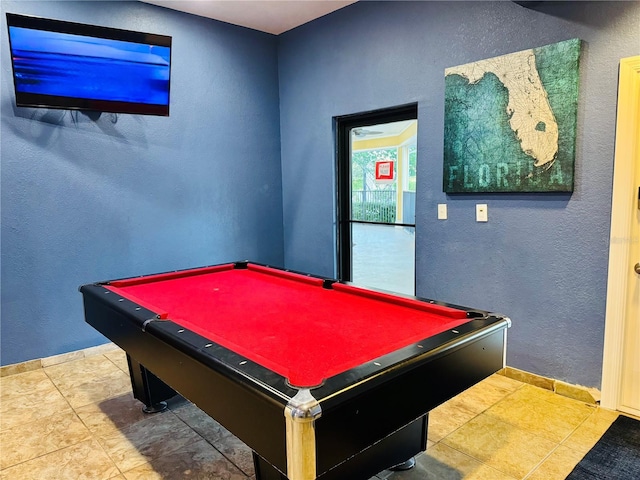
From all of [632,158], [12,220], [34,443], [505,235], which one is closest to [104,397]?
[34,443]

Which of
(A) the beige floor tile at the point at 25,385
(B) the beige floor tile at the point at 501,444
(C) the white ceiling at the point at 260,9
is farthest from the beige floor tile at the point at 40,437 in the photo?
(C) the white ceiling at the point at 260,9

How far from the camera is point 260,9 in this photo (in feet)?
12.3

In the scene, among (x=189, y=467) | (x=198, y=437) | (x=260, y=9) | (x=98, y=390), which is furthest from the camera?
(x=260, y=9)

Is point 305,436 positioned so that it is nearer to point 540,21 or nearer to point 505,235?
point 505,235

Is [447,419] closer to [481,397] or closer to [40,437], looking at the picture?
[481,397]

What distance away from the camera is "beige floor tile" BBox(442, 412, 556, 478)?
6.55 feet

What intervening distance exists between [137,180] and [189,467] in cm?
243

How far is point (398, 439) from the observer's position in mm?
1807

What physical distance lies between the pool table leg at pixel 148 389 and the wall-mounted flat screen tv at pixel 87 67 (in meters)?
1.90

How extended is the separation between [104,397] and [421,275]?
240cm

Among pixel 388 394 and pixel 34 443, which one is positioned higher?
pixel 388 394

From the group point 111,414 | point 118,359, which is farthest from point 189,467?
point 118,359

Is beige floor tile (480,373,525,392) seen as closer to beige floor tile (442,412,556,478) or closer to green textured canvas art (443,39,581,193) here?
beige floor tile (442,412,556,478)

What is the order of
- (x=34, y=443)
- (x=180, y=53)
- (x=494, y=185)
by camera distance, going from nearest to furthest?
(x=34, y=443) → (x=494, y=185) → (x=180, y=53)
